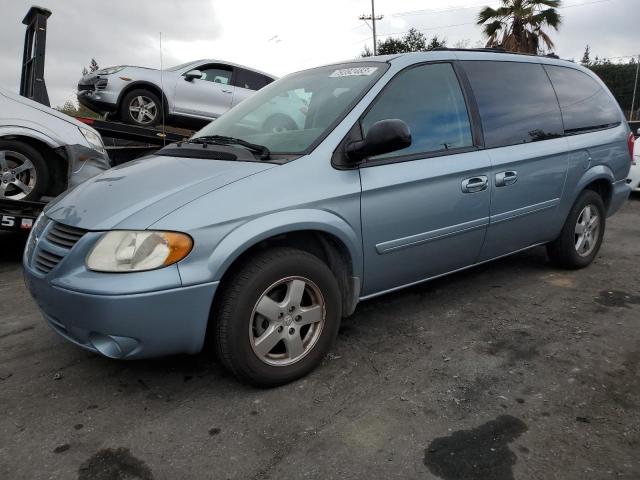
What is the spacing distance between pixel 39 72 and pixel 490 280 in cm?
606

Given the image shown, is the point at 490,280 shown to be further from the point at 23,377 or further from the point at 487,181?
the point at 23,377

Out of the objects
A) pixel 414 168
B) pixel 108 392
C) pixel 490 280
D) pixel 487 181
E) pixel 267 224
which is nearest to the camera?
pixel 267 224

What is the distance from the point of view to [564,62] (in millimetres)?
4320

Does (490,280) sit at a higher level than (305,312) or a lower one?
lower

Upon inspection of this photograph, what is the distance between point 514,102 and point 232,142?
203 centimetres

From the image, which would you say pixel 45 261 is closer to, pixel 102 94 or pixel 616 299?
pixel 616 299

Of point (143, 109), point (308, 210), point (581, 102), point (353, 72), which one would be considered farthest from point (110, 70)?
point (308, 210)

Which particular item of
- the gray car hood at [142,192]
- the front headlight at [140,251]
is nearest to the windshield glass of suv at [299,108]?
the gray car hood at [142,192]

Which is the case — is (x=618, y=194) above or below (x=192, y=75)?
below

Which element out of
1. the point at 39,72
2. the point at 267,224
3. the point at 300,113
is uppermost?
the point at 39,72

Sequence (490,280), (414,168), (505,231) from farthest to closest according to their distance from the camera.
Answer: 1. (490,280)
2. (505,231)
3. (414,168)

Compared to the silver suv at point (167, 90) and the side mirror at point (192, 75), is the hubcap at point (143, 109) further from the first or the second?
the side mirror at point (192, 75)

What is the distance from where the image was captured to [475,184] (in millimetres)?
3285

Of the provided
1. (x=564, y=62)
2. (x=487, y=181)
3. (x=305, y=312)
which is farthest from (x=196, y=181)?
(x=564, y=62)
